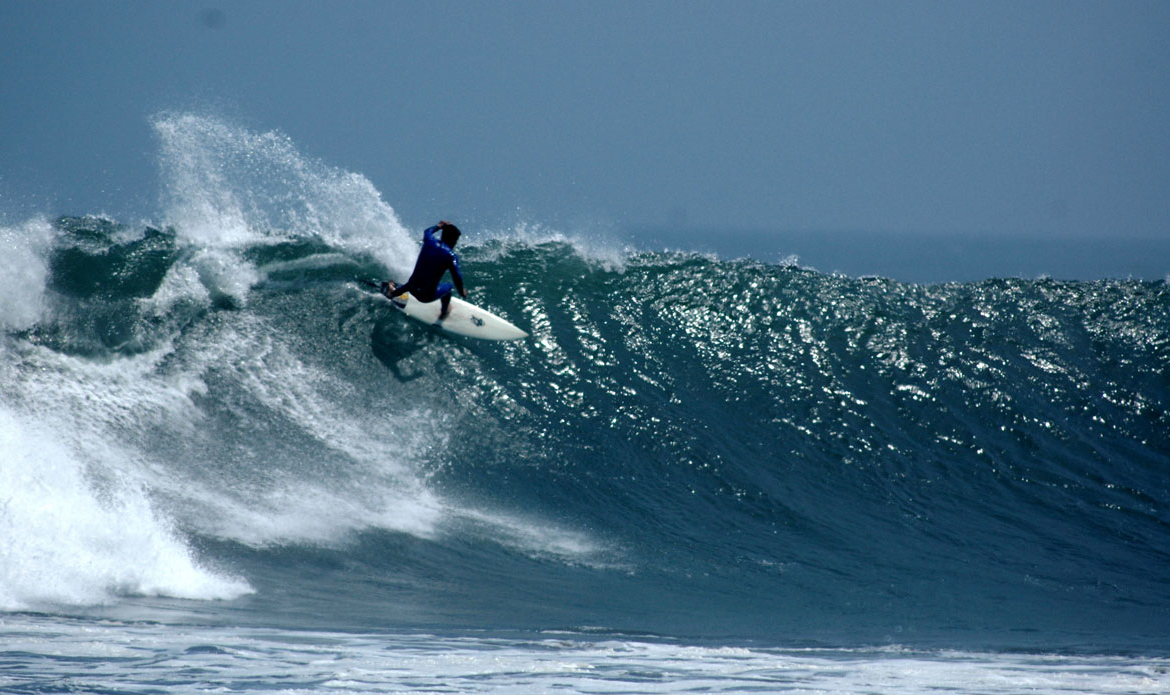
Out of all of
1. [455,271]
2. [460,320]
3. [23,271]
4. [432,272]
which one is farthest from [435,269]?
[23,271]

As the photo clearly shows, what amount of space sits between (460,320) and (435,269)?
747 millimetres

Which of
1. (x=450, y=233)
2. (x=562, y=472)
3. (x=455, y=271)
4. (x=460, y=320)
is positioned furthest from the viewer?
(x=460, y=320)

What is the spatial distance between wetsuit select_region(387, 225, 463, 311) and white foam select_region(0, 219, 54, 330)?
320cm

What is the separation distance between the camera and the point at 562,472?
322 inches

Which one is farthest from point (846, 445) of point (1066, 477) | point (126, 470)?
point (126, 470)

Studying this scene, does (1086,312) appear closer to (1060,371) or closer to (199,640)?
(1060,371)

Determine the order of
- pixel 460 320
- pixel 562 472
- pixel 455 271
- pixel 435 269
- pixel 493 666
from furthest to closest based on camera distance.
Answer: pixel 460 320, pixel 435 269, pixel 455 271, pixel 562 472, pixel 493 666

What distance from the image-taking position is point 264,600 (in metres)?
5.79

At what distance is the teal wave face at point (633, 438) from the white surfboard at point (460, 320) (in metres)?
0.17

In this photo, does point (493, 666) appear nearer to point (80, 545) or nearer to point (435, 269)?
point (80, 545)

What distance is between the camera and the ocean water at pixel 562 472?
5199 mm

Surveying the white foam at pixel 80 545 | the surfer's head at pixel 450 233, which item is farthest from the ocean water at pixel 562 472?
the surfer's head at pixel 450 233

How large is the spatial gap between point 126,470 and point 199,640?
111 inches

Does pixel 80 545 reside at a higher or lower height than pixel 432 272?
lower
